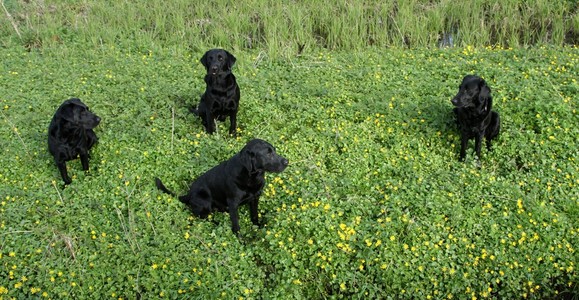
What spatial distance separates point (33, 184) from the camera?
5.85m

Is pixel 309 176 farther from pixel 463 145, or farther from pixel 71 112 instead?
pixel 71 112

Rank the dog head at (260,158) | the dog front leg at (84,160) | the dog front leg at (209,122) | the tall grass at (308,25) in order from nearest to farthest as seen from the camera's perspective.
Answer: the dog head at (260,158) → the dog front leg at (84,160) → the dog front leg at (209,122) → the tall grass at (308,25)

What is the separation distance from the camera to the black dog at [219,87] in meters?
6.21

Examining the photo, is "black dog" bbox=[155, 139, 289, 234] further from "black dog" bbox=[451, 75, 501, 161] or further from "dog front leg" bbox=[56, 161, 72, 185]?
"black dog" bbox=[451, 75, 501, 161]

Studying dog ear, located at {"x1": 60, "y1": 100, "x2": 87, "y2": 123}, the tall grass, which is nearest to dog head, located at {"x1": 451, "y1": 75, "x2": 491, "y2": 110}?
the tall grass

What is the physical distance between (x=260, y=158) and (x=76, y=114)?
242cm

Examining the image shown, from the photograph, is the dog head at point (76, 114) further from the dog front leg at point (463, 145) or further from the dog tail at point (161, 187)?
the dog front leg at point (463, 145)

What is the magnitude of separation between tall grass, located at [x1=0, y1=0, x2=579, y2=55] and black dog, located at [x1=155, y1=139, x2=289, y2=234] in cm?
398

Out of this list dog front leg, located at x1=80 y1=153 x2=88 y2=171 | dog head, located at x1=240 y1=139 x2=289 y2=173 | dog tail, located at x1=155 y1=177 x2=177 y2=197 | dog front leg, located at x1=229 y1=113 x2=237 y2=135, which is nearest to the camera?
dog head, located at x1=240 y1=139 x2=289 y2=173

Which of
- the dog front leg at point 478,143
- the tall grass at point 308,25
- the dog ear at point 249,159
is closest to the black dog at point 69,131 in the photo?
the dog ear at point 249,159

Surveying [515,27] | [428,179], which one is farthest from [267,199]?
[515,27]

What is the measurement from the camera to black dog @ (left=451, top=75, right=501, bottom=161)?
5.78 metres

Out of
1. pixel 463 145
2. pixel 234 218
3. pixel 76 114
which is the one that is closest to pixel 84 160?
pixel 76 114

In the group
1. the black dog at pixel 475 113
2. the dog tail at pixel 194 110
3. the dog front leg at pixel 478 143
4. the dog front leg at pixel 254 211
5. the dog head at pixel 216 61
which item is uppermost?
the dog head at pixel 216 61
